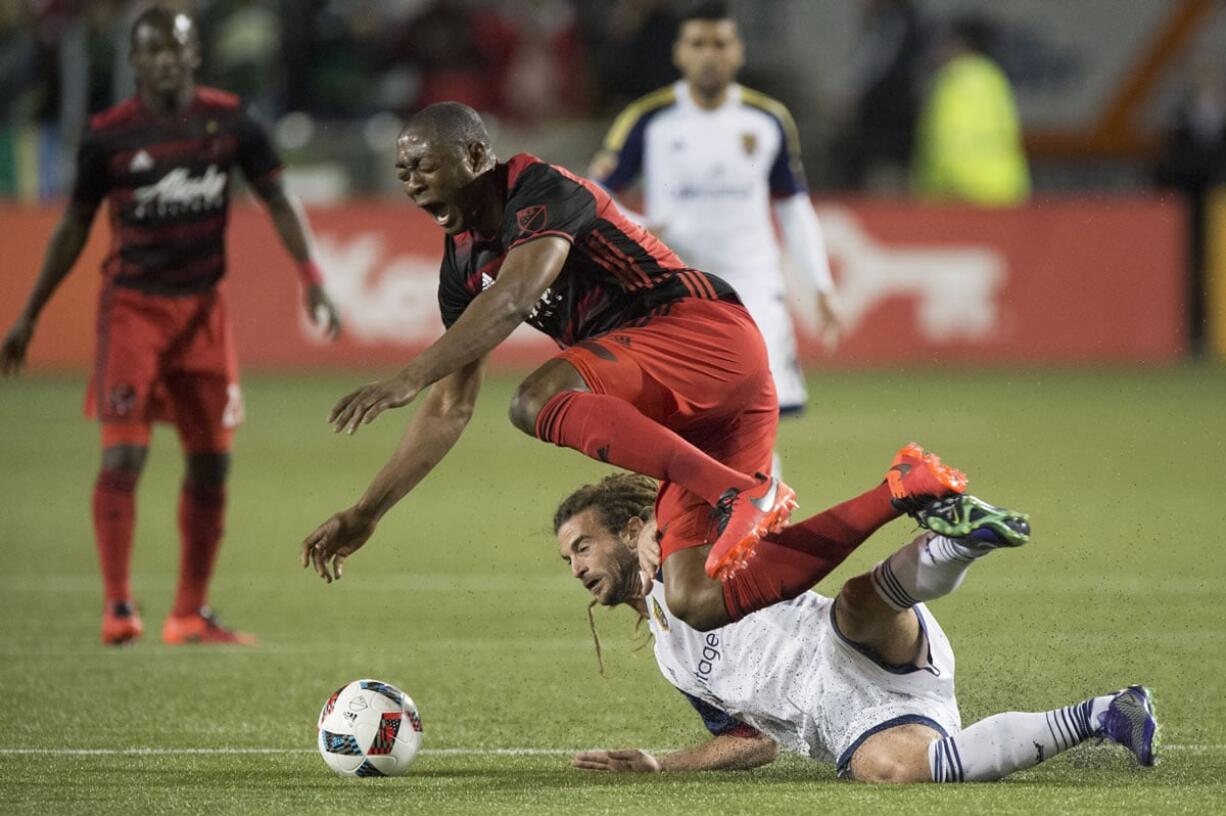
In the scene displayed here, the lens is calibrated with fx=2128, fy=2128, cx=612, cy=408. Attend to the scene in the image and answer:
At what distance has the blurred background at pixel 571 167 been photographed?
17406 mm

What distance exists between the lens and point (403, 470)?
5.97 meters

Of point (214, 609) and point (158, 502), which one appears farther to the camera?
point (158, 502)

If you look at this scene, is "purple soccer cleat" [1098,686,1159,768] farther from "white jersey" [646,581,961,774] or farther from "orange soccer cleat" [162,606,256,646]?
"orange soccer cleat" [162,606,256,646]

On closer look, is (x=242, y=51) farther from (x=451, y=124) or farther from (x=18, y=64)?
(x=451, y=124)

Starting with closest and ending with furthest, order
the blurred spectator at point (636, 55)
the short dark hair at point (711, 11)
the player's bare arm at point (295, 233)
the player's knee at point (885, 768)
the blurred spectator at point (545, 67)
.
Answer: the player's knee at point (885, 768) < the player's bare arm at point (295, 233) < the short dark hair at point (711, 11) < the blurred spectator at point (636, 55) < the blurred spectator at point (545, 67)

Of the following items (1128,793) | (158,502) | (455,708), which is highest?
(1128,793)

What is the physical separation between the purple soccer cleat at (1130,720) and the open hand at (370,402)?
1.92 m

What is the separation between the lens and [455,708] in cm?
689

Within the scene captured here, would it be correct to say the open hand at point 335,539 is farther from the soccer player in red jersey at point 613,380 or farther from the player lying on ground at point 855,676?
the player lying on ground at point 855,676

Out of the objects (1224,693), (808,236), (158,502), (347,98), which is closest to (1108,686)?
(1224,693)

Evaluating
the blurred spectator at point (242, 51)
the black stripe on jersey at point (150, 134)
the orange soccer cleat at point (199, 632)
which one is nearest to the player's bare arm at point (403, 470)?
the orange soccer cleat at point (199, 632)

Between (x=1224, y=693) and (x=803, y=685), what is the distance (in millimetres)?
1924

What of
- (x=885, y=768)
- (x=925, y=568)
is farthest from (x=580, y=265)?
(x=885, y=768)

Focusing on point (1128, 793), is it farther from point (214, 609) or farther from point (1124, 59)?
point (1124, 59)
